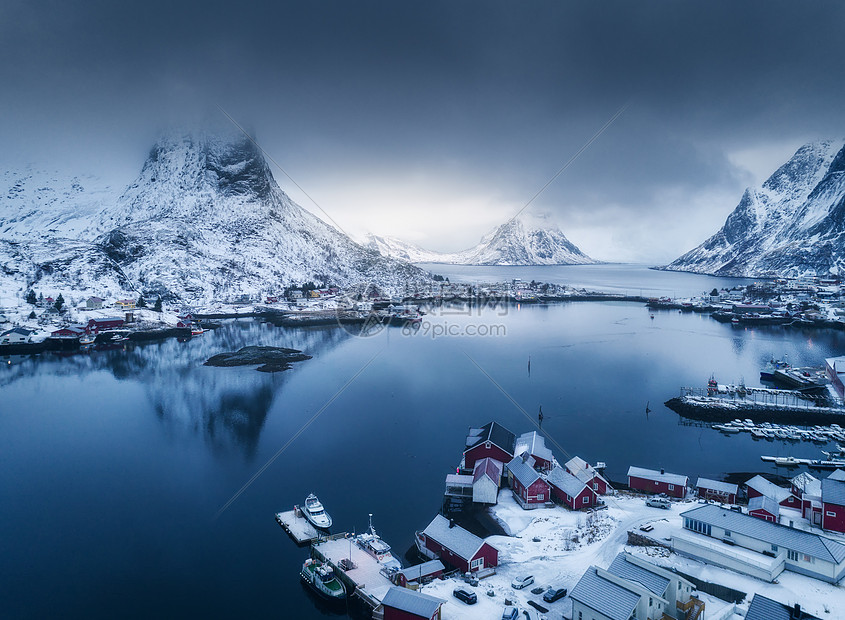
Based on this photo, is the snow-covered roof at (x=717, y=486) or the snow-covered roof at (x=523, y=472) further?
the snow-covered roof at (x=523, y=472)

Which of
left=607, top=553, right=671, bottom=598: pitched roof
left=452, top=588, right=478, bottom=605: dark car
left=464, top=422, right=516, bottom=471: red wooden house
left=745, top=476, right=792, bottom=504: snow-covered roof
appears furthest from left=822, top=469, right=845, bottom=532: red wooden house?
left=452, top=588, right=478, bottom=605: dark car

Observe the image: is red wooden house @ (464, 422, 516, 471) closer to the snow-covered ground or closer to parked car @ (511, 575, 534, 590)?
the snow-covered ground

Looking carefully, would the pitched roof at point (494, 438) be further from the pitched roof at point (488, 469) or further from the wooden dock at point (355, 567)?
the wooden dock at point (355, 567)

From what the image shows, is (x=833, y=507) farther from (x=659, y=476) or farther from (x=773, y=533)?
(x=659, y=476)

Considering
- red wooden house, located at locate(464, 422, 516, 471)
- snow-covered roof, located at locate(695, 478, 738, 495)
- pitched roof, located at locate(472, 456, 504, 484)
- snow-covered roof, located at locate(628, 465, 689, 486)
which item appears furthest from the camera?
red wooden house, located at locate(464, 422, 516, 471)

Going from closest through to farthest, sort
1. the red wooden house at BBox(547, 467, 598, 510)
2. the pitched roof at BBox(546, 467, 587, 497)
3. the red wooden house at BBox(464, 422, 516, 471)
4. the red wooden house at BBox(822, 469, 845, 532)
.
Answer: the red wooden house at BBox(822, 469, 845, 532), the red wooden house at BBox(547, 467, 598, 510), the pitched roof at BBox(546, 467, 587, 497), the red wooden house at BBox(464, 422, 516, 471)

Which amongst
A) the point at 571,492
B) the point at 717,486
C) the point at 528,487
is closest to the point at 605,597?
the point at 571,492

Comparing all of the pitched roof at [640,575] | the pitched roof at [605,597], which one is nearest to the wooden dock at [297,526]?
the pitched roof at [605,597]
